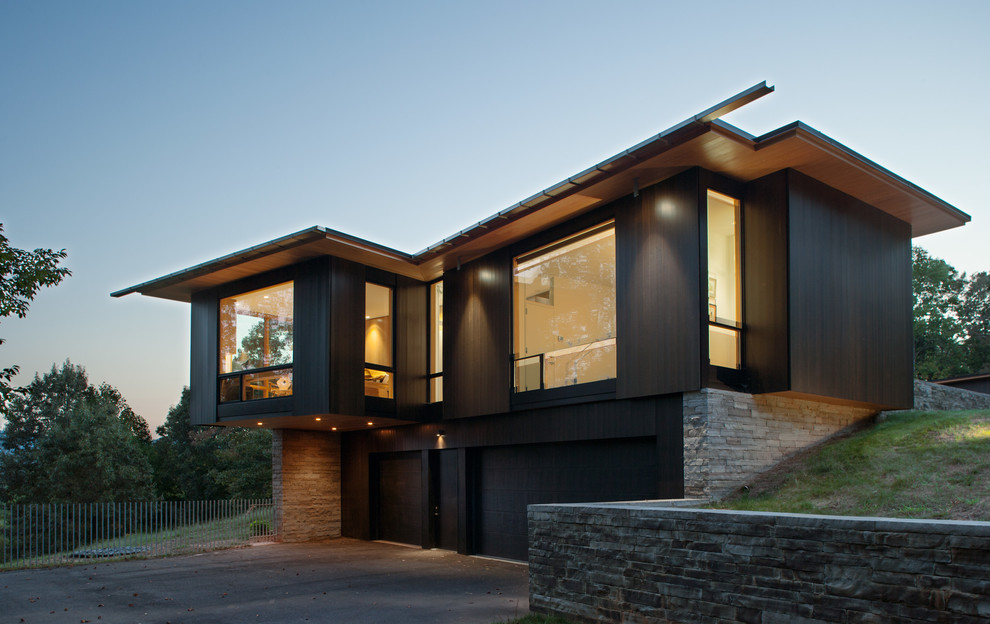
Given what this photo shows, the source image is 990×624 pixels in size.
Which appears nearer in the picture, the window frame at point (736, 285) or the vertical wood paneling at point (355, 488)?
the window frame at point (736, 285)

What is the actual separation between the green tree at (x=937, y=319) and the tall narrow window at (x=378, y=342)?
21.4m

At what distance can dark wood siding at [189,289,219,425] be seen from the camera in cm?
1482

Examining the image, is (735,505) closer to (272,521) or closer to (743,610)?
(743,610)

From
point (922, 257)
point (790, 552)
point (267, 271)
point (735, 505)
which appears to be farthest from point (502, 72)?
point (922, 257)

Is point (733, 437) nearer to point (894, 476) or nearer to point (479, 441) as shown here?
point (894, 476)

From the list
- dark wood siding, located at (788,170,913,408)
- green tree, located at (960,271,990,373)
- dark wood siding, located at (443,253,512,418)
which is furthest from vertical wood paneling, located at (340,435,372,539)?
green tree, located at (960,271,990,373)

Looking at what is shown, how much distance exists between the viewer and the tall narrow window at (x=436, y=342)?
48.8ft

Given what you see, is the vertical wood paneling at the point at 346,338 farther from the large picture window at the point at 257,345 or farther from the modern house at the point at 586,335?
the large picture window at the point at 257,345

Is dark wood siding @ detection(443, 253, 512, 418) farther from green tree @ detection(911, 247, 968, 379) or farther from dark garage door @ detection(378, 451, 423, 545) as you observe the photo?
green tree @ detection(911, 247, 968, 379)

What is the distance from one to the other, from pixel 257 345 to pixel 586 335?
274 inches

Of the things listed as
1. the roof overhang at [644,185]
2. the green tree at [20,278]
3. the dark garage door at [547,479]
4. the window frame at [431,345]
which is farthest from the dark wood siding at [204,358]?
the dark garage door at [547,479]

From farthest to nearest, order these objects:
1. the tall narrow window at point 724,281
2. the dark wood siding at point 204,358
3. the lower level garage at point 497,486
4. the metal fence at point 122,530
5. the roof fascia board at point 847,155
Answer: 1. the dark wood siding at point 204,358
2. the metal fence at point 122,530
3. the lower level garage at point 497,486
4. the tall narrow window at point 724,281
5. the roof fascia board at point 847,155

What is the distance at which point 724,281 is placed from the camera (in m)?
9.92

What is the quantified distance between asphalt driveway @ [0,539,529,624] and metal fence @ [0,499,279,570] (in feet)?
2.87
